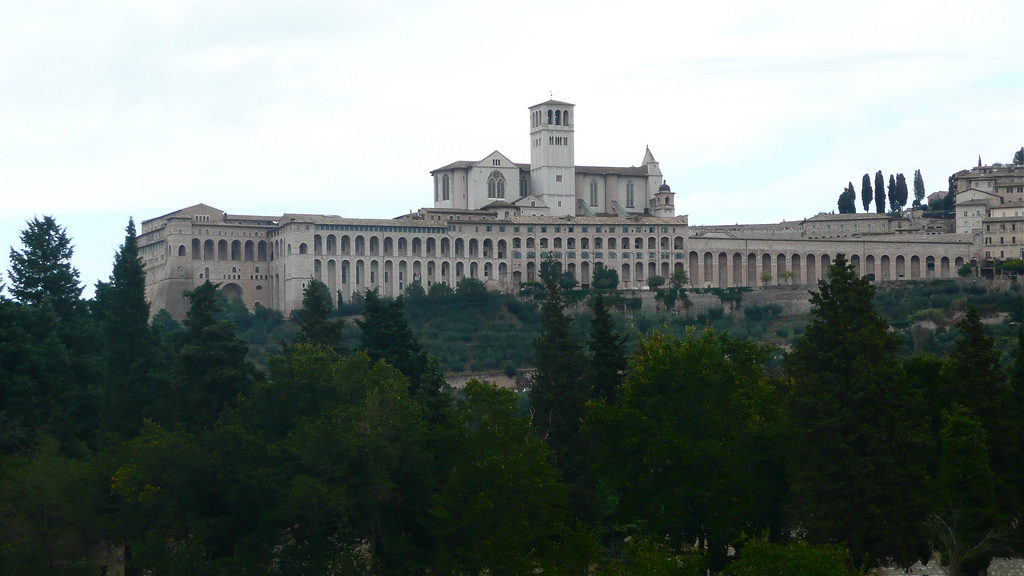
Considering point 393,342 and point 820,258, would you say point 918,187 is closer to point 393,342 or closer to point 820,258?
point 820,258

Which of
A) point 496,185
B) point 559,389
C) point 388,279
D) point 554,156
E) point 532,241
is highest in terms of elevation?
point 554,156

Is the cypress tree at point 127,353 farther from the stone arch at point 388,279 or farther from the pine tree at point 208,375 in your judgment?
the stone arch at point 388,279

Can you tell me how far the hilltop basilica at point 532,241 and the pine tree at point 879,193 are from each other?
28.3 ft

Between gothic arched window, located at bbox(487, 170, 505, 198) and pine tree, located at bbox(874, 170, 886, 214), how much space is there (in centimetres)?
3245

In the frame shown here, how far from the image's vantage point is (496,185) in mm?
116188

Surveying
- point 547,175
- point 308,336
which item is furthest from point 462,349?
point 308,336

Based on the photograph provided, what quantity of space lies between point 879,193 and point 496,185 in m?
33.1

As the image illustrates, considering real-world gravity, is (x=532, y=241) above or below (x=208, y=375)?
above

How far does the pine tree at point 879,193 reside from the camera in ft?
427

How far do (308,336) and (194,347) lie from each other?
4.64m

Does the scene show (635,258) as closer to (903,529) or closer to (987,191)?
(987,191)

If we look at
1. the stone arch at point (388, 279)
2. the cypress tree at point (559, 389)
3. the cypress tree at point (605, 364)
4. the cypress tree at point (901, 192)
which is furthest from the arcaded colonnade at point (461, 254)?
the cypress tree at point (559, 389)

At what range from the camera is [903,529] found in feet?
125

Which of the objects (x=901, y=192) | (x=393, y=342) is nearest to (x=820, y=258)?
(x=901, y=192)
